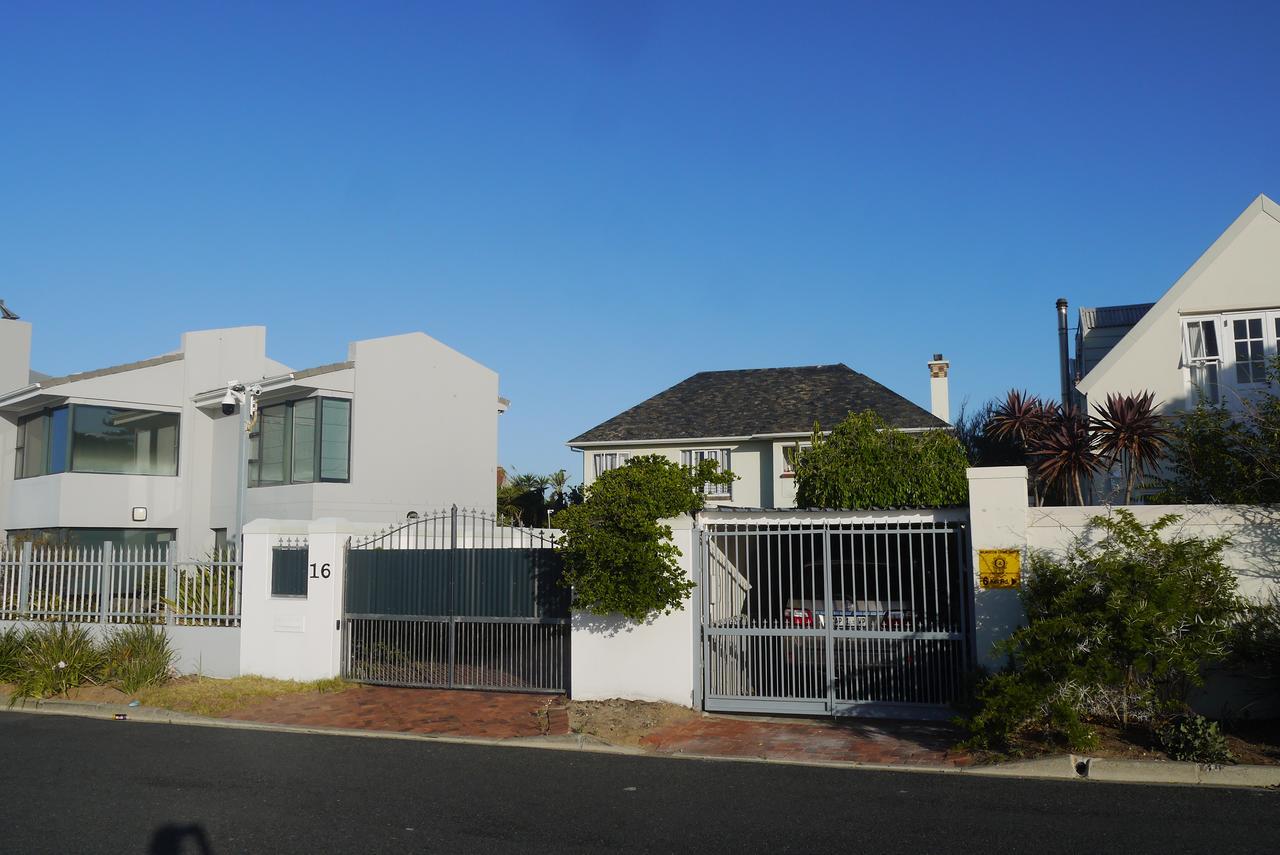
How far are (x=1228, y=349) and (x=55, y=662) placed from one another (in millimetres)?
19130

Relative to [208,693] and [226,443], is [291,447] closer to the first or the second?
[226,443]

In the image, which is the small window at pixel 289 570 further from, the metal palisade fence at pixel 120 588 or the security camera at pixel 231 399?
the security camera at pixel 231 399

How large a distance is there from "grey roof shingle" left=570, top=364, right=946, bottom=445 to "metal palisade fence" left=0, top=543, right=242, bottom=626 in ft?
52.5

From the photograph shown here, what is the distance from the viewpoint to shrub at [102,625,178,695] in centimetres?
1454

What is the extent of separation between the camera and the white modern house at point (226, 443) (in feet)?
79.9

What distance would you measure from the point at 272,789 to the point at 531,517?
25582mm

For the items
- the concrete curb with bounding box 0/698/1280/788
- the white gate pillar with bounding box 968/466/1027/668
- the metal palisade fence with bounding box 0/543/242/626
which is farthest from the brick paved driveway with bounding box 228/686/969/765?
the metal palisade fence with bounding box 0/543/242/626

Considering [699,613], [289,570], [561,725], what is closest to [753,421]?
[289,570]

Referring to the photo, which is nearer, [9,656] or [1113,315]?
[9,656]

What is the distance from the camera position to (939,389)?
3188cm

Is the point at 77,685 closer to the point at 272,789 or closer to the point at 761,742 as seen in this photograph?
the point at 272,789

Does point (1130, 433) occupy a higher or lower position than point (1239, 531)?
higher

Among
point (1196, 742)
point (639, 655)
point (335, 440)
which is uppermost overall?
point (335, 440)

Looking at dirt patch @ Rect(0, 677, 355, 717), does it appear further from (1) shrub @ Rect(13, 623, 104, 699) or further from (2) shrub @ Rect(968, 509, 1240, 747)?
(2) shrub @ Rect(968, 509, 1240, 747)
